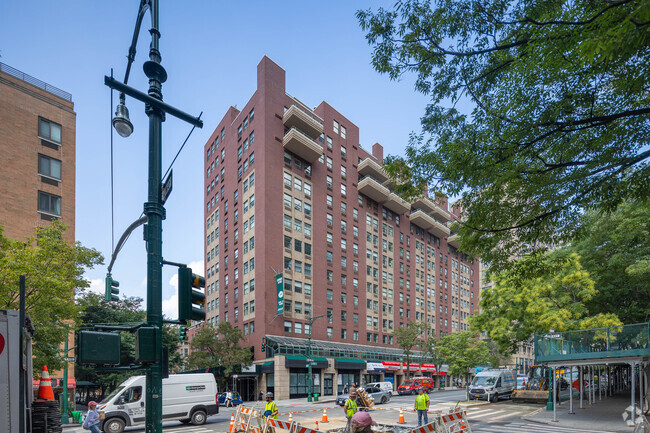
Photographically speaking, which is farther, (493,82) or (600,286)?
(600,286)

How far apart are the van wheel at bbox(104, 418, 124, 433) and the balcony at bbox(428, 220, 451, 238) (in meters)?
64.6

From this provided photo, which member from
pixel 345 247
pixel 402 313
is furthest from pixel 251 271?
pixel 402 313

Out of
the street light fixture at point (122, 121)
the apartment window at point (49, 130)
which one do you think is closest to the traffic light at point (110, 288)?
the street light fixture at point (122, 121)

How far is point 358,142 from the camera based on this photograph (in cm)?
6456

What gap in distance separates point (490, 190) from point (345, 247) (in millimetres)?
48711

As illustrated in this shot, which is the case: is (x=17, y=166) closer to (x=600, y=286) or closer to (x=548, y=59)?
(x=548, y=59)

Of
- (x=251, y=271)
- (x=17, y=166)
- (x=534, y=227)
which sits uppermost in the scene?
(x=17, y=166)

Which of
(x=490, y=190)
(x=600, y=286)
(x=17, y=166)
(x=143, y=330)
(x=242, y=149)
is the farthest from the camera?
(x=242, y=149)

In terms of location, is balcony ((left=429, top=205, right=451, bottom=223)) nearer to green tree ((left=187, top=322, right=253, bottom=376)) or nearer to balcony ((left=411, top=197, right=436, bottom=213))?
balcony ((left=411, top=197, right=436, bottom=213))

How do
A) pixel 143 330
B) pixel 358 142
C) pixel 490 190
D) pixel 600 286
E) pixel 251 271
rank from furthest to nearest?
pixel 358 142, pixel 251 271, pixel 600 286, pixel 490 190, pixel 143 330

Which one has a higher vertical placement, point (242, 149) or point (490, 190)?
point (242, 149)

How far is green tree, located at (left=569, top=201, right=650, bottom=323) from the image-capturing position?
2223 centimetres

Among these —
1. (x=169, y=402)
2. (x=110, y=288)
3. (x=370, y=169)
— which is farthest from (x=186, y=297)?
(x=370, y=169)

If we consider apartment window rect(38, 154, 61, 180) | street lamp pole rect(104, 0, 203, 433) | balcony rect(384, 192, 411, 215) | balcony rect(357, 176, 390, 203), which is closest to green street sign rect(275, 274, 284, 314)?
balcony rect(357, 176, 390, 203)
